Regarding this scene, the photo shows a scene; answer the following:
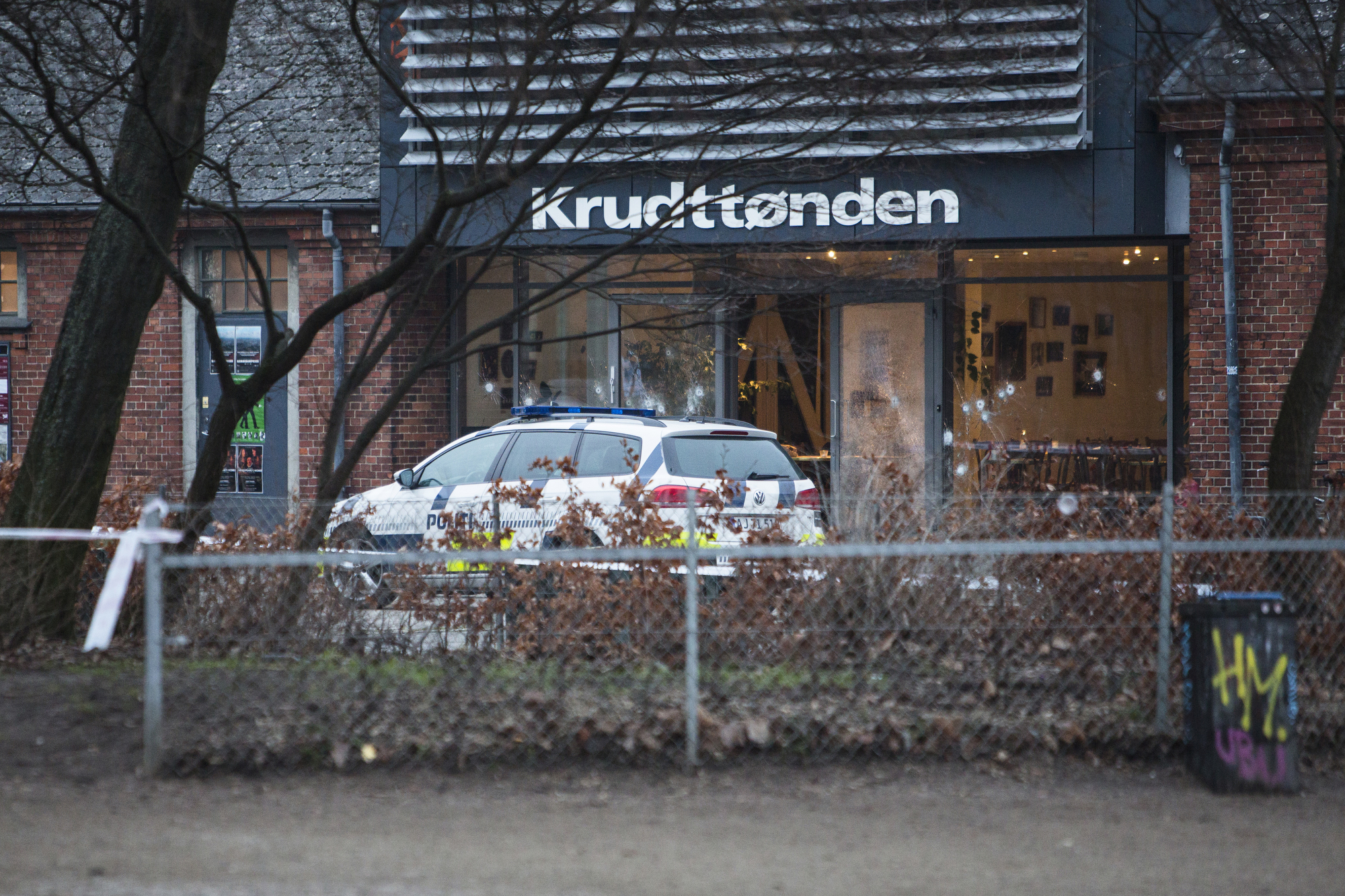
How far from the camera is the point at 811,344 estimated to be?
50.2 feet

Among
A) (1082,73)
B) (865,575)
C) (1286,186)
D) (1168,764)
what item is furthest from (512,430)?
(1286,186)

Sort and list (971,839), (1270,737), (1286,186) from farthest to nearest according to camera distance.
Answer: (1286,186)
(1270,737)
(971,839)

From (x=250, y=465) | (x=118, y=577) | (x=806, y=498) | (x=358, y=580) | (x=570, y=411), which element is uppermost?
(x=570, y=411)

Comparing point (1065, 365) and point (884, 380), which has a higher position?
point (1065, 365)

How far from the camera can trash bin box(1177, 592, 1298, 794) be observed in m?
5.46

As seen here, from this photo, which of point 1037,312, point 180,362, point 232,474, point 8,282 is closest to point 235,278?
point 180,362

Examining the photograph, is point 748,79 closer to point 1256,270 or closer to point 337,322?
point 1256,270

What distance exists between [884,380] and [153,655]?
1109 cm

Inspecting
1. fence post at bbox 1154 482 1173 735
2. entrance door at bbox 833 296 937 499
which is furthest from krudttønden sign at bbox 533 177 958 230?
fence post at bbox 1154 482 1173 735

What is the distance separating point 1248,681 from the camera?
17.9ft

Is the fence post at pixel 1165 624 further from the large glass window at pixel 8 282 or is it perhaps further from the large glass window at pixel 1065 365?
the large glass window at pixel 8 282

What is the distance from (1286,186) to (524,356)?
8.80m

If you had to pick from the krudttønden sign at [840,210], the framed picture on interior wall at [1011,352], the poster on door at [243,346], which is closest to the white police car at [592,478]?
the krudttønden sign at [840,210]

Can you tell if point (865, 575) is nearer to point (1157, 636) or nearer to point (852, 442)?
point (1157, 636)
